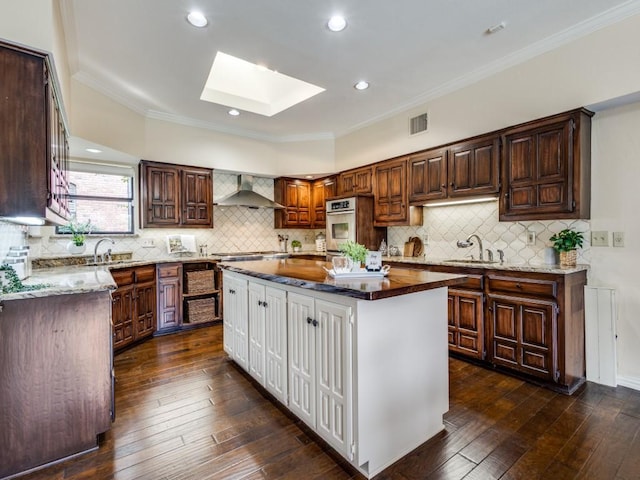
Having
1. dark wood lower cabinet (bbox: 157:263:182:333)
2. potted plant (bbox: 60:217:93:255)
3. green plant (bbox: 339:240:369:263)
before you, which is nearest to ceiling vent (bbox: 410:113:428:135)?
green plant (bbox: 339:240:369:263)

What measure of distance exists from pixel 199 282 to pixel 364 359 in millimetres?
3359

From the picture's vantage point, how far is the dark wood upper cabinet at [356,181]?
→ 4616mm

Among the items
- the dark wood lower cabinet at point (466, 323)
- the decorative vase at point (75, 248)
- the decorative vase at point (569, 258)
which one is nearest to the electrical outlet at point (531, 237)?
the decorative vase at point (569, 258)

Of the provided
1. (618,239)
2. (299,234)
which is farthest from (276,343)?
(299,234)

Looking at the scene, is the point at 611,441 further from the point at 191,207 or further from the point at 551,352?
the point at 191,207

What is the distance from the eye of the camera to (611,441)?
185cm

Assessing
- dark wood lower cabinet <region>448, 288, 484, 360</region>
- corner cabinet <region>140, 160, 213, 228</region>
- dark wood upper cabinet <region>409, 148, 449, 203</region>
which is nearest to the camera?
dark wood lower cabinet <region>448, 288, 484, 360</region>

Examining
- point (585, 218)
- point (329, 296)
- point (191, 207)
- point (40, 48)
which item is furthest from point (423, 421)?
point (191, 207)

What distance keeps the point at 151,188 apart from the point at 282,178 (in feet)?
6.95

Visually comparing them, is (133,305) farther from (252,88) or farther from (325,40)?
(325,40)

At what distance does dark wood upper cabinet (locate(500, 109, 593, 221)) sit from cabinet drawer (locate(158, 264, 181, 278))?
3875 mm

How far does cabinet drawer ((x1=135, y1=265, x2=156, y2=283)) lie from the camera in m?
3.71

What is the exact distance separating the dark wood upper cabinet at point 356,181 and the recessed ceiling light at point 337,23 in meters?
2.22

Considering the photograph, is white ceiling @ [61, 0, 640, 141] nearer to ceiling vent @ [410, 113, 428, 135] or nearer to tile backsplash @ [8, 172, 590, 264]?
ceiling vent @ [410, 113, 428, 135]
